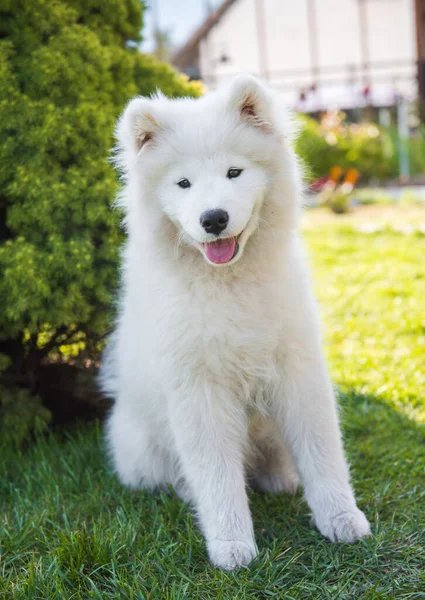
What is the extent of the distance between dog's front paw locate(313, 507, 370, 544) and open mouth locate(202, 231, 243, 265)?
1.12 meters

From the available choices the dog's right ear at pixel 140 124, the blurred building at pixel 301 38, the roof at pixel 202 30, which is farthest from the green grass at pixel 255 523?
the roof at pixel 202 30

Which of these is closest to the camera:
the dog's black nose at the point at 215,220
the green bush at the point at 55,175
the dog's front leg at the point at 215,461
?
the dog's black nose at the point at 215,220

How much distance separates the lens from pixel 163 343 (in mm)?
2758

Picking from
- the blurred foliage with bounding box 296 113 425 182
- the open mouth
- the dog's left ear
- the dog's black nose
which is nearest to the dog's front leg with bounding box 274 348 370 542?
the open mouth

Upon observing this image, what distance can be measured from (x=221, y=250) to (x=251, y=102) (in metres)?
Result: 0.58

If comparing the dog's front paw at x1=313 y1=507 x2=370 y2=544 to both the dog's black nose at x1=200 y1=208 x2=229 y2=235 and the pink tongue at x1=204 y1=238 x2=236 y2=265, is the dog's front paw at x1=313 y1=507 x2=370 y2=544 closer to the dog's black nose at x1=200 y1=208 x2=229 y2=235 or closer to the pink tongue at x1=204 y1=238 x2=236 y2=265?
the pink tongue at x1=204 y1=238 x2=236 y2=265

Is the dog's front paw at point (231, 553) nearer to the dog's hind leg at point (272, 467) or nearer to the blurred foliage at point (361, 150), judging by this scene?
the dog's hind leg at point (272, 467)

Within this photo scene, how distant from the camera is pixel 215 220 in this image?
2432mm

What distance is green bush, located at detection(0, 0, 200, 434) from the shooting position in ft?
11.4

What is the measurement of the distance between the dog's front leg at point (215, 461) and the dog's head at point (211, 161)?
1.93ft

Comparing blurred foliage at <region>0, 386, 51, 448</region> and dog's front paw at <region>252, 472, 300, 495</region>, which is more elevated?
blurred foliage at <region>0, 386, 51, 448</region>

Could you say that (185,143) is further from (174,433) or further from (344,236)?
(344,236)

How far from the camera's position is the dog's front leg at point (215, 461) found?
269 centimetres

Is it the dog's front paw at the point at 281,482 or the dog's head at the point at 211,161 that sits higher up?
the dog's head at the point at 211,161
